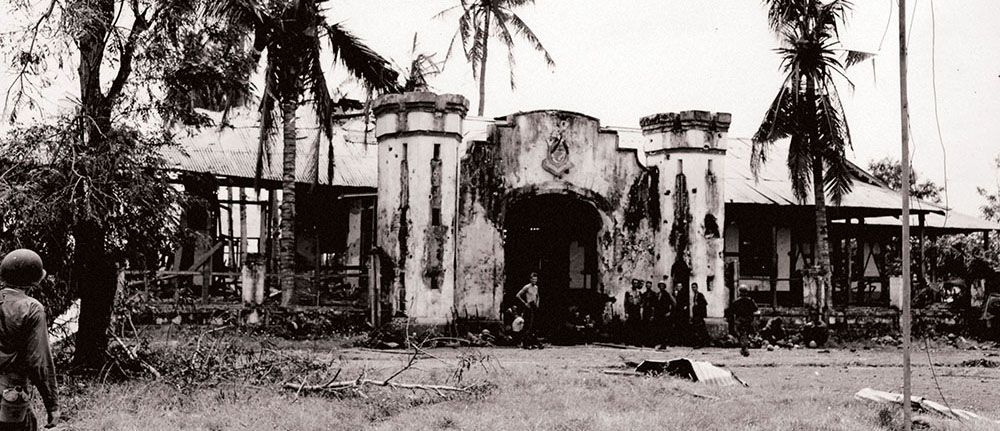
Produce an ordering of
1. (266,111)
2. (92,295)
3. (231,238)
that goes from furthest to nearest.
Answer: (231,238) → (266,111) → (92,295)

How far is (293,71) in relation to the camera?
20.1 m

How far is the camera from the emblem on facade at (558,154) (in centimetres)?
1944

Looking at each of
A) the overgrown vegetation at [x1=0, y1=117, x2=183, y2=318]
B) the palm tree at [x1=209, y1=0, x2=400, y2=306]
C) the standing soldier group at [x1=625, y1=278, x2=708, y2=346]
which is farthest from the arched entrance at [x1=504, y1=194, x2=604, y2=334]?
the overgrown vegetation at [x1=0, y1=117, x2=183, y2=318]

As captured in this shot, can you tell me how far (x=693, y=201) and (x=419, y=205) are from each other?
5.61 meters

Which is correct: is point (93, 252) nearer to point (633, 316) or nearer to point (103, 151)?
point (103, 151)

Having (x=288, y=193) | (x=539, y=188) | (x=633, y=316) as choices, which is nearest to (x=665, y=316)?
(x=633, y=316)

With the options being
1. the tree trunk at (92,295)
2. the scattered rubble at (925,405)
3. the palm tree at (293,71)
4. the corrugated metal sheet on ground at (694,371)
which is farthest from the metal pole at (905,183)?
the palm tree at (293,71)

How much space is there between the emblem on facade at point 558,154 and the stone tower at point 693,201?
1999mm

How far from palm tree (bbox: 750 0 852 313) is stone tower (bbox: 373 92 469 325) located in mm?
7751

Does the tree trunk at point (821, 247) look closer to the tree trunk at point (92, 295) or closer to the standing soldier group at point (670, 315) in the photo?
the standing soldier group at point (670, 315)

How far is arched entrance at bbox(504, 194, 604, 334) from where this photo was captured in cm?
2053

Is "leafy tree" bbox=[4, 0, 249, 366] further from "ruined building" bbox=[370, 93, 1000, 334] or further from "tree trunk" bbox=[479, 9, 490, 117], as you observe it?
"tree trunk" bbox=[479, 9, 490, 117]

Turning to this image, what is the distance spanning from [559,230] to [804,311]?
5638 mm

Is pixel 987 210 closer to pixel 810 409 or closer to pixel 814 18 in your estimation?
pixel 814 18
